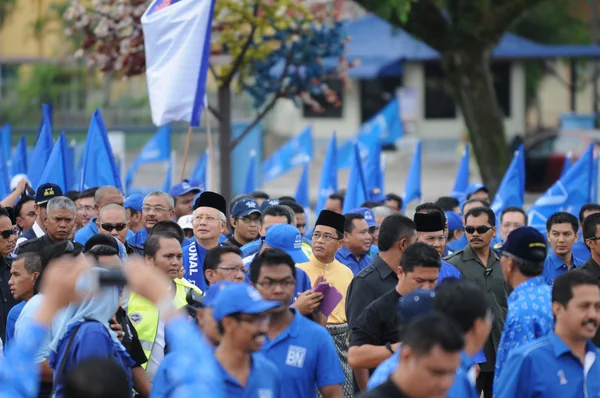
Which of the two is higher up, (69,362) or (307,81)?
(307,81)

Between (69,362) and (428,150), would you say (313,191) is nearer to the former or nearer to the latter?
(428,150)

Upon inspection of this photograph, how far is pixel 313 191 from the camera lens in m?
31.7

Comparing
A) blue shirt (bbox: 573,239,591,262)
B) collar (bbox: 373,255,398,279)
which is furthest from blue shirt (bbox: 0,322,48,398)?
blue shirt (bbox: 573,239,591,262)

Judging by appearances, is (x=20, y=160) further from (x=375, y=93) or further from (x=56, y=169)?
(x=375, y=93)

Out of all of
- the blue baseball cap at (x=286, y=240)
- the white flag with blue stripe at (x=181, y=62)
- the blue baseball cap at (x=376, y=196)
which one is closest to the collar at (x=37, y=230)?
the white flag with blue stripe at (x=181, y=62)

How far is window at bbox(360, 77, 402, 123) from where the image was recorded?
42.6 meters

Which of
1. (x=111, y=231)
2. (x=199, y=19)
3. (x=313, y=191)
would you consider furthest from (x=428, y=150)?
(x=111, y=231)

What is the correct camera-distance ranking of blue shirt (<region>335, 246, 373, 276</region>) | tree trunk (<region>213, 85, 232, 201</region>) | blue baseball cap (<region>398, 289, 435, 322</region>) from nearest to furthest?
blue baseball cap (<region>398, 289, 435, 322</region>) → blue shirt (<region>335, 246, 373, 276</region>) → tree trunk (<region>213, 85, 232, 201</region>)

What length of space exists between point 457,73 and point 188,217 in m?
A: 8.47

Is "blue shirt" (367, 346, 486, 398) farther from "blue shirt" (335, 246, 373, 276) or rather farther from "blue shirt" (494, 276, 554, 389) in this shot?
"blue shirt" (335, 246, 373, 276)

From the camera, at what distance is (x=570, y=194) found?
44.7 feet

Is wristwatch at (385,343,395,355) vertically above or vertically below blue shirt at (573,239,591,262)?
above

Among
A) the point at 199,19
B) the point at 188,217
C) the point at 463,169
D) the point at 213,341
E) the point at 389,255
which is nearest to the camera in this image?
the point at 213,341

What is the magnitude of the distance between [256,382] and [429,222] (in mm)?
4057
